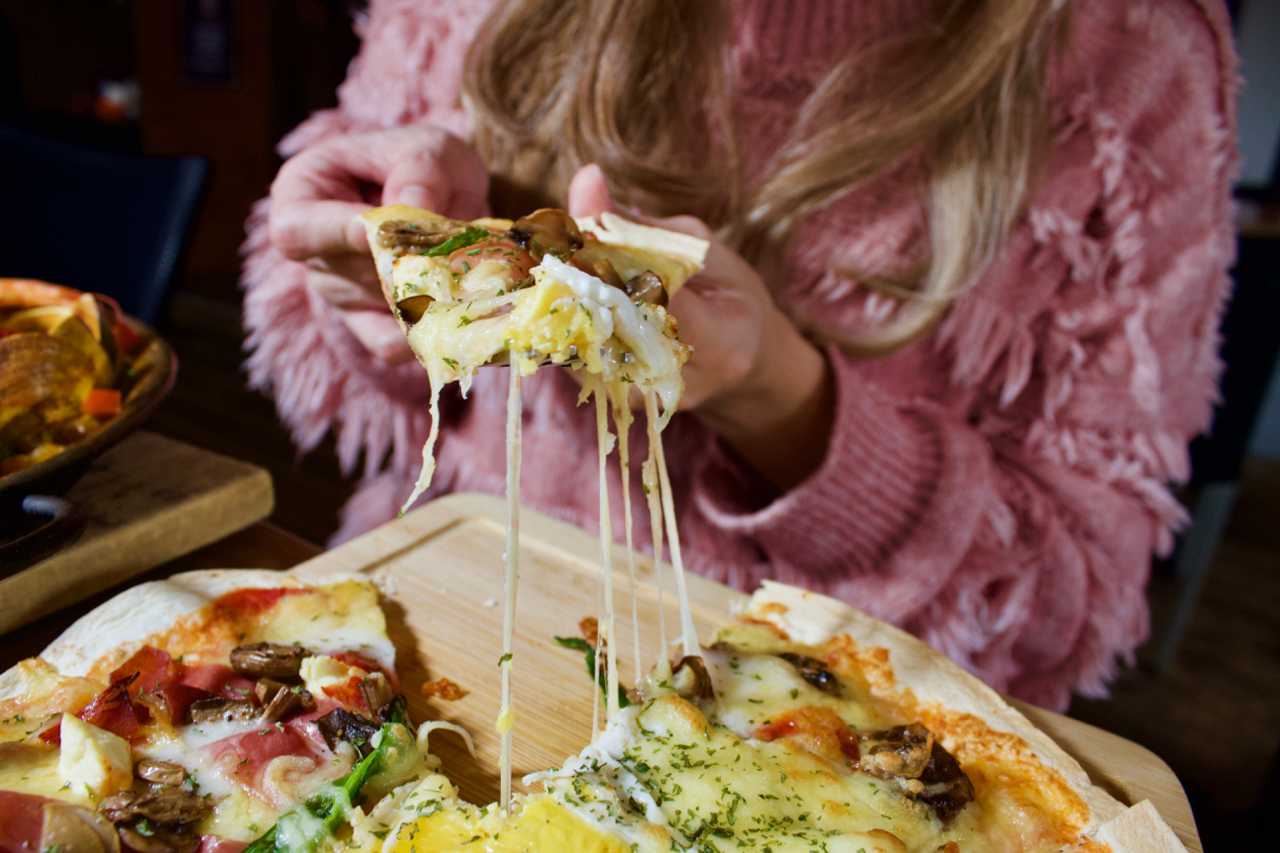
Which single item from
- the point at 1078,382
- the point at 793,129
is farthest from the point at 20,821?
the point at 1078,382

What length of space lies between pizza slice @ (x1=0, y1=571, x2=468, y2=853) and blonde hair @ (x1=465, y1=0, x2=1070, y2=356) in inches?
35.7

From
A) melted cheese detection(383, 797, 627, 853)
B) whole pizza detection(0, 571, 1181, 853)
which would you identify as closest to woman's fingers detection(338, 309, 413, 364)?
whole pizza detection(0, 571, 1181, 853)

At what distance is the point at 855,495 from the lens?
1.47m

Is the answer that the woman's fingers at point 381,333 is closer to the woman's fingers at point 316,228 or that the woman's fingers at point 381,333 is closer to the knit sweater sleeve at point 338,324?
the woman's fingers at point 316,228

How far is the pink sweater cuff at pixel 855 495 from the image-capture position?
1.46 m

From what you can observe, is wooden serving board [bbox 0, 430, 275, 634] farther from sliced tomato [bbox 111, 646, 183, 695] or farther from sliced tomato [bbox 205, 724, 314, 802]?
sliced tomato [bbox 205, 724, 314, 802]

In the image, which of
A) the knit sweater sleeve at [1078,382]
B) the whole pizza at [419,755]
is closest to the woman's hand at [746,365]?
the knit sweater sleeve at [1078,382]

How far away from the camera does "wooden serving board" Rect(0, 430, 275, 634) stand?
1175 mm

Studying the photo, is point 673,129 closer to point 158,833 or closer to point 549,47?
point 549,47

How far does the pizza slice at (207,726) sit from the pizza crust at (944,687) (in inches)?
23.7

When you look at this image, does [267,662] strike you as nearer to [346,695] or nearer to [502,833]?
[346,695]

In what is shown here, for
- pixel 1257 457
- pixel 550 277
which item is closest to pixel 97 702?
pixel 550 277

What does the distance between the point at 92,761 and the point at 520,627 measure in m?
0.58

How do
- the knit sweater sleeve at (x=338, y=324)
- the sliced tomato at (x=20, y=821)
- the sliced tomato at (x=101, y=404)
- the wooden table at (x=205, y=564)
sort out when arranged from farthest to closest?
the knit sweater sleeve at (x=338, y=324)
the sliced tomato at (x=101, y=404)
the wooden table at (x=205, y=564)
the sliced tomato at (x=20, y=821)
